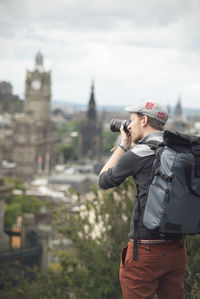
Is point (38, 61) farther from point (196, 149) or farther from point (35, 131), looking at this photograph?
point (196, 149)

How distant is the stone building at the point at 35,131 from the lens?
73.1 metres

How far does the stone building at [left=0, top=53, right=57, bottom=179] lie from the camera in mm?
73062

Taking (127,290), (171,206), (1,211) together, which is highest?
(171,206)

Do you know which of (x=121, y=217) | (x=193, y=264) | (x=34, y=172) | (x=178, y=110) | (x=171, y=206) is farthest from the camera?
(x=178, y=110)

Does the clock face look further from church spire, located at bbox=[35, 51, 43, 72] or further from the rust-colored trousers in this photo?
the rust-colored trousers

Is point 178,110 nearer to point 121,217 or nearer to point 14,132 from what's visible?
point 14,132

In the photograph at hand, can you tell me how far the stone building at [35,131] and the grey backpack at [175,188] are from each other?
67712 millimetres

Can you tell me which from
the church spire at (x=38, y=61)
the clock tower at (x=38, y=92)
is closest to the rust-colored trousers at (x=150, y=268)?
the clock tower at (x=38, y=92)

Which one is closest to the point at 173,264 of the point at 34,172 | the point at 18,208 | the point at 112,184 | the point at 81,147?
the point at 112,184

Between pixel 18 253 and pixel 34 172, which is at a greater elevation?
pixel 18 253

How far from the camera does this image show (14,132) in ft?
242

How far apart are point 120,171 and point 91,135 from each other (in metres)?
95.2

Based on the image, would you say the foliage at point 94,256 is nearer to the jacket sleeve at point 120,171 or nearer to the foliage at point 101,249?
the foliage at point 101,249

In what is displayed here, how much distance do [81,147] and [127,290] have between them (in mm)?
94810
